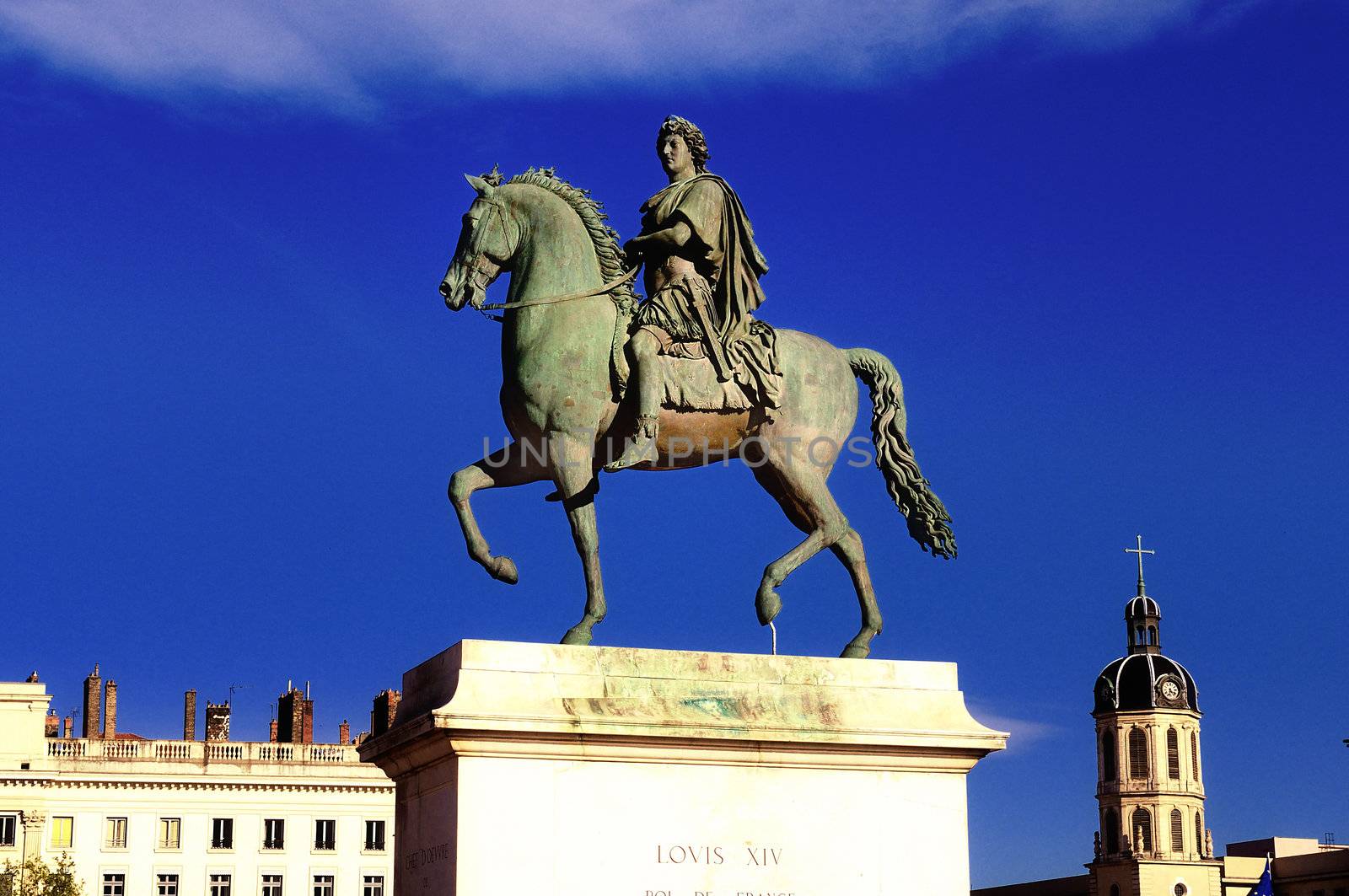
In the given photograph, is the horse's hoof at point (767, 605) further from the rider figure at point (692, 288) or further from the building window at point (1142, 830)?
the building window at point (1142, 830)

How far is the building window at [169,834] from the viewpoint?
77375mm

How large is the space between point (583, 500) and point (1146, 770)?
552 feet

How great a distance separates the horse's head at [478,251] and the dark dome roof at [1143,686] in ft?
549

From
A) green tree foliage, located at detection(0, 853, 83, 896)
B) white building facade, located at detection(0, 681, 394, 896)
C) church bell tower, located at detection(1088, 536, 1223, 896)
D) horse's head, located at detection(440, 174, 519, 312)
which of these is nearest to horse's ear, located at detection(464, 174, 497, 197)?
horse's head, located at detection(440, 174, 519, 312)

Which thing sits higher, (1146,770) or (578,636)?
(1146,770)

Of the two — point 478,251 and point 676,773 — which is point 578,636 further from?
point 478,251

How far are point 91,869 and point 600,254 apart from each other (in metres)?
65.0

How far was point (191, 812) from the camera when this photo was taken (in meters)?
77.7

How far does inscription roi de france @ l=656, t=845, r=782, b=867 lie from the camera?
50.2 ft

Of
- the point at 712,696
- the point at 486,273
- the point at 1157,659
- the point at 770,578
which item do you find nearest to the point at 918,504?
the point at 770,578

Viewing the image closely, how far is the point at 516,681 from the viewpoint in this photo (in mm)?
15203

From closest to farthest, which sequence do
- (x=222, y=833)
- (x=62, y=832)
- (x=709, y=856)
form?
(x=709, y=856) < (x=62, y=832) < (x=222, y=833)

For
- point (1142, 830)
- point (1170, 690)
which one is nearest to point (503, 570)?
point (1142, 830)

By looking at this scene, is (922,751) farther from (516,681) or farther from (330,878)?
(330,878)
